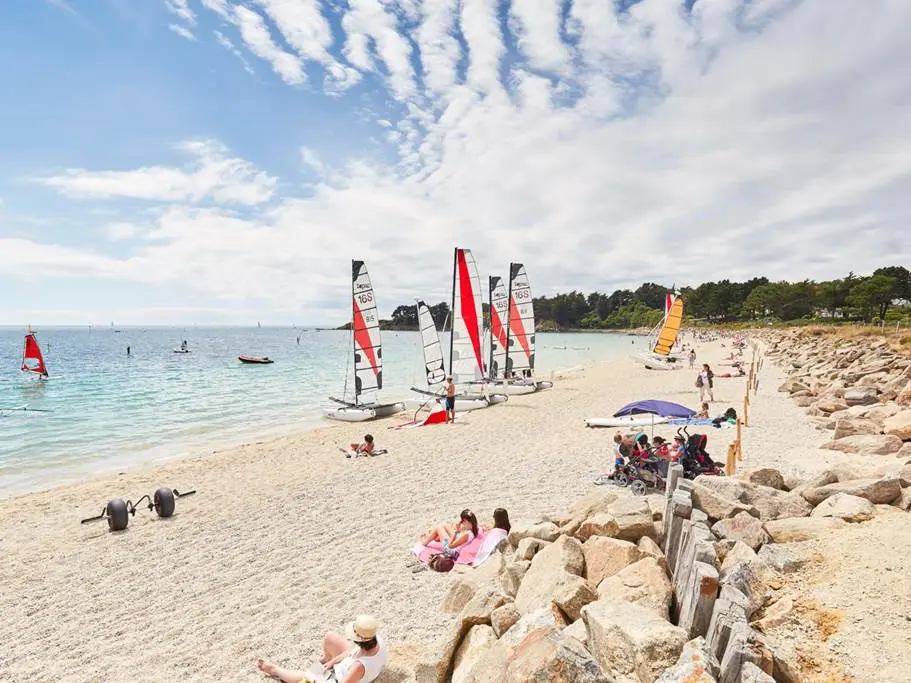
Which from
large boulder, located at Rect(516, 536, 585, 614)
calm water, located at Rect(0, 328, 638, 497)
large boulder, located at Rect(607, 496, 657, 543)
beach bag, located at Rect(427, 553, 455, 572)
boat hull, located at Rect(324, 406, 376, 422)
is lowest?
calm water, located at Rect(0, 328, 638, 497)

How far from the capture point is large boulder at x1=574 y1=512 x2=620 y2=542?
6023mm

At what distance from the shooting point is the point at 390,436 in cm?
1958

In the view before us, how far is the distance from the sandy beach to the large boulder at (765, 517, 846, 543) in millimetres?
3942

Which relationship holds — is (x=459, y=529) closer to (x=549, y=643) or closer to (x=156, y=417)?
(x=549, y=643)

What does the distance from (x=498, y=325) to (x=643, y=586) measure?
1098 inches

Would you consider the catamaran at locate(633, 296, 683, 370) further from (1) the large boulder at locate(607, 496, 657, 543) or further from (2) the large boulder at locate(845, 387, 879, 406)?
(1) the large boulder at locate(607, 496, 657, 543)

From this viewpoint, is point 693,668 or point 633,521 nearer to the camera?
point 693,668

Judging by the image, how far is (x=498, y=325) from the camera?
32.5 metres

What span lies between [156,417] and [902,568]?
30292mm

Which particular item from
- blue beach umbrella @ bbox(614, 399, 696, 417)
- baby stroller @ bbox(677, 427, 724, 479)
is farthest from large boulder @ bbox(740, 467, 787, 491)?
blue beach umbrella @ bbox(614, 399, 696, 417)

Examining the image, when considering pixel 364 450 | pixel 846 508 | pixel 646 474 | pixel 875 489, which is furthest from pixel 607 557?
pixel 364 450

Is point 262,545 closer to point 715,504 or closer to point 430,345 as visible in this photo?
point 715,504

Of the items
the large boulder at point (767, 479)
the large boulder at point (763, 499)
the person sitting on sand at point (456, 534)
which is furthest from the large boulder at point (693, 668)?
the large boulder at point (767, 479)

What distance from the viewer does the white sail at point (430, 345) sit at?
27.3m
